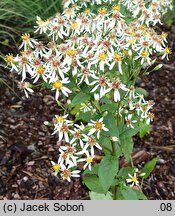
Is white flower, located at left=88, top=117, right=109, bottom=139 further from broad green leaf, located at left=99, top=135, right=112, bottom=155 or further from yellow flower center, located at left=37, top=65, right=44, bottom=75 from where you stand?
yellow flower center, located at left=37, top=65, right=44, bottom=75

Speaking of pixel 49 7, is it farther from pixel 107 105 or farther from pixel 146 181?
pixel 107 105

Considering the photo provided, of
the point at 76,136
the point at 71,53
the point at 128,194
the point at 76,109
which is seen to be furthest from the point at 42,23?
the point at 128,194

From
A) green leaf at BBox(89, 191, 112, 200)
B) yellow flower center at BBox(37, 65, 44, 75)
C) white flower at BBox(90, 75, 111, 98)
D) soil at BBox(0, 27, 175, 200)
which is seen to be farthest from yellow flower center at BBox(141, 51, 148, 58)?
soil at BBox(0, 27, 175, 200)

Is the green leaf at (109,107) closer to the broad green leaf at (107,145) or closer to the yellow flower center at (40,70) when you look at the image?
the broad green leaf at (107,145)

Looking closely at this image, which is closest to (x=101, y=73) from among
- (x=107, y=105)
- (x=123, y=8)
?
(x=107, y=105)

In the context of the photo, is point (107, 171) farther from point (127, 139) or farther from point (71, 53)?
point (71, 53)

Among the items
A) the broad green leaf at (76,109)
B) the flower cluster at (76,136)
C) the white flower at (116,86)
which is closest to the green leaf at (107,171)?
the flower cluster at (76,136)

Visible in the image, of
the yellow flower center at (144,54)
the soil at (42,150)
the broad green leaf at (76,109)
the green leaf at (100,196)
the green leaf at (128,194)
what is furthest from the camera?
the broad green leaf at (76,109)
